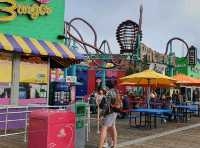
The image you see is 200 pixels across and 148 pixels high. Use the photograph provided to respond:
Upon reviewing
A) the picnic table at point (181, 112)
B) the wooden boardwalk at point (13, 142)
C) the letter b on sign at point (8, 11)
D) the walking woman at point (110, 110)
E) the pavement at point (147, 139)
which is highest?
the letter b on sign at point (8, 11)

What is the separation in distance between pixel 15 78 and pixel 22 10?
226 cm

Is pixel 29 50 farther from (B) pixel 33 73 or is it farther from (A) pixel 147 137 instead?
(A) pixel 147 137

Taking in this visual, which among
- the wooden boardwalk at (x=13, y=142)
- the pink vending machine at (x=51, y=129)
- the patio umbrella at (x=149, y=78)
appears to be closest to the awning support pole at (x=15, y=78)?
the wooden boardwalk at (x=13, y=142)

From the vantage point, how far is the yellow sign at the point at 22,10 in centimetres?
1306

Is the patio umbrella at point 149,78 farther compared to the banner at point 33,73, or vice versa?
the patio umbrella at point 149,78

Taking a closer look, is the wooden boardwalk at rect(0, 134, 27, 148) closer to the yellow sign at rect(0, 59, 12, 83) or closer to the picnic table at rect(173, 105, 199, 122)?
the yellow sign at rect(0, 59, 12, 83)

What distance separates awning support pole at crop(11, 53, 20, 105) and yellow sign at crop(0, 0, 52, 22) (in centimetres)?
126

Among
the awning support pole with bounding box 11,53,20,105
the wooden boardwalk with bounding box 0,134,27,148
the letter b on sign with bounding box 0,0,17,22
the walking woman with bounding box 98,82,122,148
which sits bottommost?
the wooden boardwalk with bounding box 0,134,27,148

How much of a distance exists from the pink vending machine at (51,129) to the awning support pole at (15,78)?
18.7 ft

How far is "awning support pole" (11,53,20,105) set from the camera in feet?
44.3

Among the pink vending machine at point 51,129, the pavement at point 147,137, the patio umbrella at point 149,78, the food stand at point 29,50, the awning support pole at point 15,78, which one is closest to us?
the pink vending machine at point 51,129

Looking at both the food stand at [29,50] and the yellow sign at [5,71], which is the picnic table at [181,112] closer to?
the food stand at [29,50]

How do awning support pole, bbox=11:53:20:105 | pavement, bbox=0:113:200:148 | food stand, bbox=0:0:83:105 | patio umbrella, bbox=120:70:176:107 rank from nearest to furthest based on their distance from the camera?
pavement, bbox=0:113:200:148 → food stand, bbox=0:0:83:105 → awning support pole, bbox=11:53:20:105 → patio umbrella, bbox=120:70:176:107

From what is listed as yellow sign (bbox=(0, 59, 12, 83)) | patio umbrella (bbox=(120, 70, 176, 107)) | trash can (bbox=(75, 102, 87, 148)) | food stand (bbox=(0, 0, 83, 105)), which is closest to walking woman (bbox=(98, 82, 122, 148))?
trash can (bbox=(75, 102, 87, 148))
